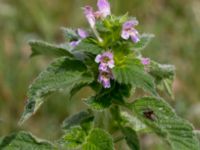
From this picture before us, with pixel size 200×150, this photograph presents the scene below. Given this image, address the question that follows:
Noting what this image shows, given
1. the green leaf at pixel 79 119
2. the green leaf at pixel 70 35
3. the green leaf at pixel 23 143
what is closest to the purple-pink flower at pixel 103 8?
the green leaf at pixel 70 35

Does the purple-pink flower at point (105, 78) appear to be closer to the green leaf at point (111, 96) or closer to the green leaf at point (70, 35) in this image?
the green leaf at point (111, 96)

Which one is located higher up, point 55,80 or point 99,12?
point 99,12

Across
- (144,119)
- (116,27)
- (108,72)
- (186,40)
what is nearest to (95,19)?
(116,27)

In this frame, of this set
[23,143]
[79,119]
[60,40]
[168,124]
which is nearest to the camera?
[168,124]

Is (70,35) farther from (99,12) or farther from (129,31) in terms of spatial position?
(129,31)

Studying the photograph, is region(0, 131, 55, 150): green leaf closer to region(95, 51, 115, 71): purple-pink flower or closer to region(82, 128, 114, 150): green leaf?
region(82, 128, 114, 150): green leaf

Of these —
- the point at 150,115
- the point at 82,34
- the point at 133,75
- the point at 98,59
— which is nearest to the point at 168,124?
the point at 150,115
